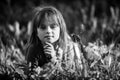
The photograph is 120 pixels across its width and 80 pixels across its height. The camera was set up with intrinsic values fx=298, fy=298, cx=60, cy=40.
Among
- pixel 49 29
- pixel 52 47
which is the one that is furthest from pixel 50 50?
pixel 49 29

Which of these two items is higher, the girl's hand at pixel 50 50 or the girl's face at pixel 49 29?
the girl's face at pixel 49 29

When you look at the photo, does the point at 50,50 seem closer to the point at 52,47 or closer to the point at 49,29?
the point at 52,47

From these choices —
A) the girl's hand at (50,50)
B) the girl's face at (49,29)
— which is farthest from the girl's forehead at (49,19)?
the girl's hand at (50,50)

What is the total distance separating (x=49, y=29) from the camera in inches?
101

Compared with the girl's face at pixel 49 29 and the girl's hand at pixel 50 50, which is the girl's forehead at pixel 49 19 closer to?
the girl's face at pixel 49 29

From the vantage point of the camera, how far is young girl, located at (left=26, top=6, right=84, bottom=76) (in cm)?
250

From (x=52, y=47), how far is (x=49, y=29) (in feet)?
0.52

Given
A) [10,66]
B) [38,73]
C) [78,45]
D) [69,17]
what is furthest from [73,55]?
[69,17]

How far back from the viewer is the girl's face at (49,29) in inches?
102

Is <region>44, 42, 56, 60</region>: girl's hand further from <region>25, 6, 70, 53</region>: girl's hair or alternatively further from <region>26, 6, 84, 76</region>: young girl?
<region>25, 6, 70, 53</region>: girl's hair

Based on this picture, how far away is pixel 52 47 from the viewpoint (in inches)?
102

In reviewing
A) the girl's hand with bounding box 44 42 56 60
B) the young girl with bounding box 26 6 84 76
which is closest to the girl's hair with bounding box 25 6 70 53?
the young girl with bounding box 26 6 84 76

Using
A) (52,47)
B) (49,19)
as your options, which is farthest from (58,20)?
(52,47)

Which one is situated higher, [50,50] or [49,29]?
[49,29]
